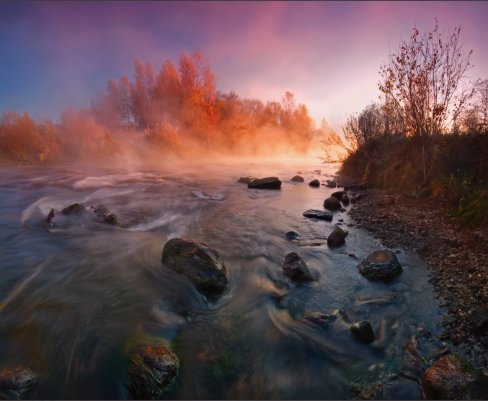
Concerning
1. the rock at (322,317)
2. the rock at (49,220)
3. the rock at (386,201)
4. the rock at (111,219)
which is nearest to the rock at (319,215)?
the rock at (386,201)

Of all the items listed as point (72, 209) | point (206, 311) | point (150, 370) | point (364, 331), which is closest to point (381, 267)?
point (364, 331)

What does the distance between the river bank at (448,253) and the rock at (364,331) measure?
97 cm

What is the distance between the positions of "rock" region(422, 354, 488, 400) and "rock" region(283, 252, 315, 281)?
2708mm

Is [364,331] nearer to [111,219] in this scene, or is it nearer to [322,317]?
[322,317]

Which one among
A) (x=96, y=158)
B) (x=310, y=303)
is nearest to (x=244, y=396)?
(x=310, y=303)

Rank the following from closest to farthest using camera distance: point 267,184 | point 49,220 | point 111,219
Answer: point 49,220 → point 111,219 → point 267,184

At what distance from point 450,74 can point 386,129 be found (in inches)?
261

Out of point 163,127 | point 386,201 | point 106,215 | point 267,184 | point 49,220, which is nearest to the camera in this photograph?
point 49,220

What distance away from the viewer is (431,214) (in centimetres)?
875

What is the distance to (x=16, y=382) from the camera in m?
3.20

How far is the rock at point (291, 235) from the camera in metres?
8.35

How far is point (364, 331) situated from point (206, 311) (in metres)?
2.50

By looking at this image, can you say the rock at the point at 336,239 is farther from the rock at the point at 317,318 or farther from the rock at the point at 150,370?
the rock at the point at 150,370

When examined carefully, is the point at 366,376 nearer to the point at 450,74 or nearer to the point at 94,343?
the point at 94,343
